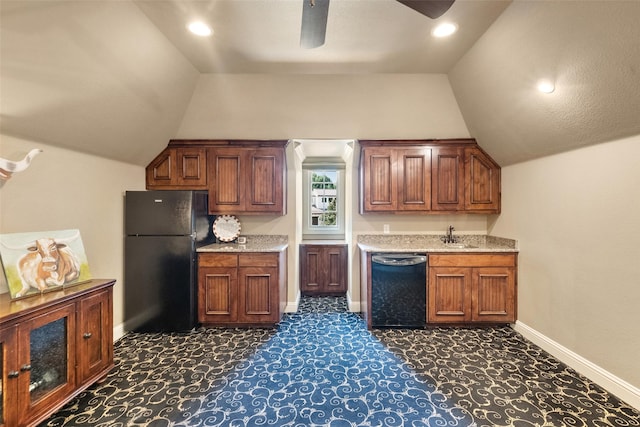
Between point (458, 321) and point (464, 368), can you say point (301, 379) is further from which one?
point (458, 321)

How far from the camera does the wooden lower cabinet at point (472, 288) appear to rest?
325cm

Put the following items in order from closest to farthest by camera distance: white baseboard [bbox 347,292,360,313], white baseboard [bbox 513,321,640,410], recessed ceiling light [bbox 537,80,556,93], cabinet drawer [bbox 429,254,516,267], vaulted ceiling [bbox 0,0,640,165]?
vaulted ceiling [bbox 0,0,640,165], white baseboard [bbox 513,321,640,410], recessed ceiling light [bbox 537,80,556,93], cabinet drawer [bbox 429,254,516,267], white baseboard [bbox 347,292,360,313]

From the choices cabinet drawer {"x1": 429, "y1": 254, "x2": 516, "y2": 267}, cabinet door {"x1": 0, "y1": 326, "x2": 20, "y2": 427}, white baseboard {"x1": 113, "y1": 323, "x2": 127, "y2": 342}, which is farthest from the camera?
cabinet drawer {"x1": 429, "y1": 254, "x2": 516, "y2": 267}

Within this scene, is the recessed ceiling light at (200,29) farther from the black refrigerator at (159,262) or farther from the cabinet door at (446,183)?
the cabinet door at (446,183)

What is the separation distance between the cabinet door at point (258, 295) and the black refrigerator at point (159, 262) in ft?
1.91

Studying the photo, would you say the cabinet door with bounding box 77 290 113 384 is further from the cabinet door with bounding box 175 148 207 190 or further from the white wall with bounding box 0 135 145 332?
the cabinet door with bounding box 175 148 207 190

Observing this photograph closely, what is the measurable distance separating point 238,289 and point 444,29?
3.45 metres

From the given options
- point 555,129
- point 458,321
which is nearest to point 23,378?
point 458,321

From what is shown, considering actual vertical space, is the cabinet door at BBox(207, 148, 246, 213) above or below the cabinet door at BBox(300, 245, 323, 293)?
above

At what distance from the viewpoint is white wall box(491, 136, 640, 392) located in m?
2.08

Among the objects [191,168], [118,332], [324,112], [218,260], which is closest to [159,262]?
[218,260]

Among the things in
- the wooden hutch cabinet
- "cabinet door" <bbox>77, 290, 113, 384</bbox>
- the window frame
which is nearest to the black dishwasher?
the wooden hutch cabinet

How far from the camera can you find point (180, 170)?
3.56 meters

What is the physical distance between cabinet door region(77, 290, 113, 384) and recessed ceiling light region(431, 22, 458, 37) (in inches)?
146
